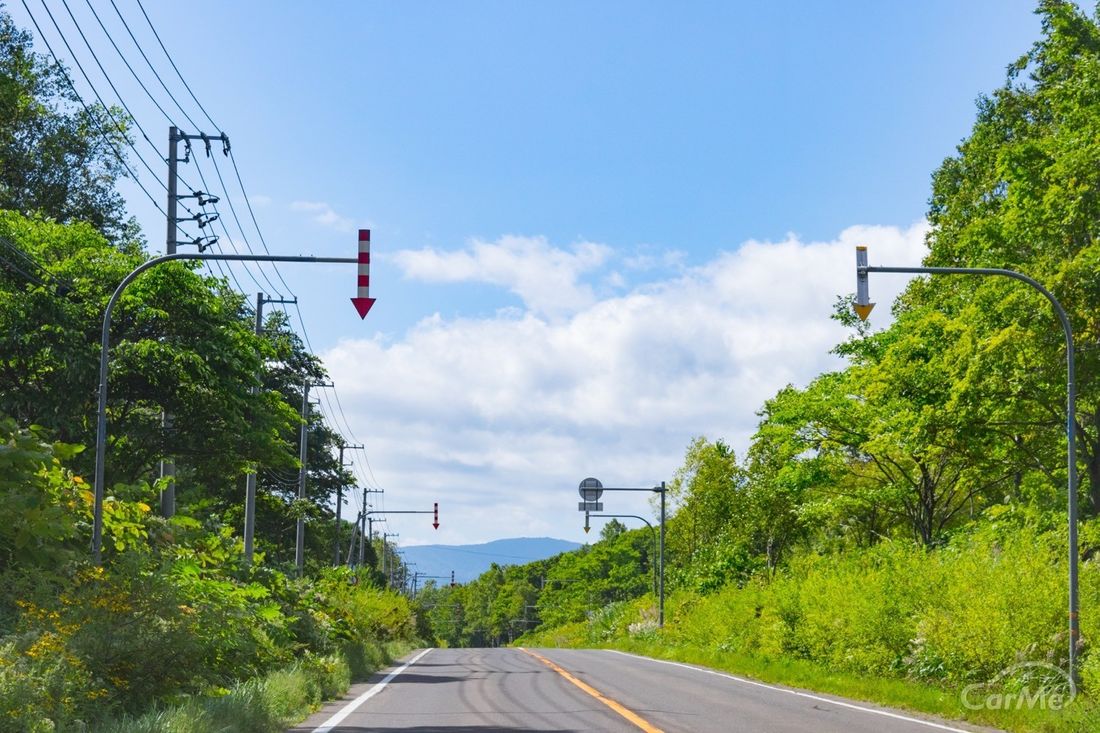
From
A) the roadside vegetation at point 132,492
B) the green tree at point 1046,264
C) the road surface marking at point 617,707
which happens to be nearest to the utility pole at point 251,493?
the roadside vegetation at point 132,492

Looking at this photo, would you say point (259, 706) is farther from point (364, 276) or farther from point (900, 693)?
point (900, 693)

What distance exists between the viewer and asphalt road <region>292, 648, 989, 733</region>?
1381 cm

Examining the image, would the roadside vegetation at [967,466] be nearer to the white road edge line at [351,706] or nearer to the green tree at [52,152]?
the white road edge line at [351,706]

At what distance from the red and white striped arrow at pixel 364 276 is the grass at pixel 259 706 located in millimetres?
4739

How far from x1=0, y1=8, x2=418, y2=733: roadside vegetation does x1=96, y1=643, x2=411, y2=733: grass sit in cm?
5

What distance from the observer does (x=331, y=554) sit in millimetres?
68375

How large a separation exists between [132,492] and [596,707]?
27.7 feet

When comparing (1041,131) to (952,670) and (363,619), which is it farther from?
(363,619)

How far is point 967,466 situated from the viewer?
3750cm

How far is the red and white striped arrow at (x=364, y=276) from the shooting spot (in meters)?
13.9

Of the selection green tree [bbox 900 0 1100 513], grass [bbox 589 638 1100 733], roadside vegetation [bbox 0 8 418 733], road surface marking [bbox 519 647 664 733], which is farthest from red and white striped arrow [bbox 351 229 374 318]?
green tree [bbox 900 0 1100 513]

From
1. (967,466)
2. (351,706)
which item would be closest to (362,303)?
(351,706)

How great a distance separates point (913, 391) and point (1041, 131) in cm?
848

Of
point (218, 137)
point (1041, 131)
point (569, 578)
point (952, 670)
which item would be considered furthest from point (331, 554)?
point (569, 578)
